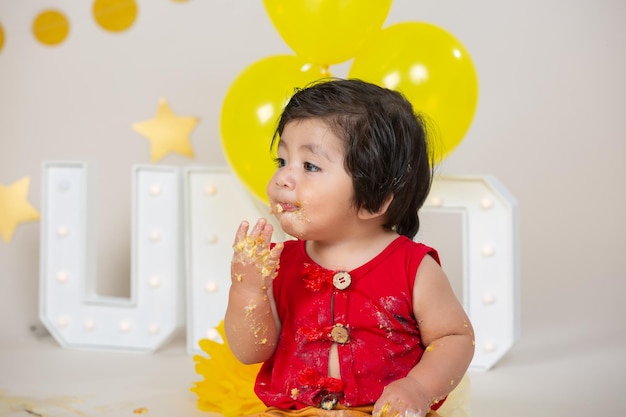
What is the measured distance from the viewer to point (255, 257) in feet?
4.71

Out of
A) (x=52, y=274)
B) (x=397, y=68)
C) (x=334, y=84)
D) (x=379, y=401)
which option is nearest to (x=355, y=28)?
(x=397, y=68)

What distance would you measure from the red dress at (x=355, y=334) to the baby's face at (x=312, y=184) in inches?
4.0

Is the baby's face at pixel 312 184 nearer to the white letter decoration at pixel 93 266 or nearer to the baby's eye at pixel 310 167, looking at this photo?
the baby's eye at pixel 310 167

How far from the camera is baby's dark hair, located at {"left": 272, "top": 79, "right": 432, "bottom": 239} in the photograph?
1465 millimetres

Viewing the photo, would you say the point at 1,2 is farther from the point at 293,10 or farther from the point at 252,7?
the point at 293,10

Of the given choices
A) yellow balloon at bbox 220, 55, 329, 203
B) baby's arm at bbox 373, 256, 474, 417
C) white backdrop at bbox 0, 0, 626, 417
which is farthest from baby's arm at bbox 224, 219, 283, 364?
white backdrop at bbox 0, 0, 626, 417

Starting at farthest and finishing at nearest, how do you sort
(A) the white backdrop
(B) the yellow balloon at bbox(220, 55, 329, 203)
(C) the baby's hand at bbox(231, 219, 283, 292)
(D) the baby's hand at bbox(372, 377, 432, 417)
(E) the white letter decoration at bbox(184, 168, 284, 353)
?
(A) the white backdrop < (E) the white letter decoration at bbox(184, 168, 284, 353) < (B) the yellow balloon at bbox(220, 55, 329, 203) < (C) the baby's hand at bbox(231, 219, 283, 292) < (D) the baby's hand at bbox(372, 377, 432, 417)

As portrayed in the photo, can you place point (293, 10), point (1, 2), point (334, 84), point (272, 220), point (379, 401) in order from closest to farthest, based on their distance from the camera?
point (379, 401)
point (334, 84)
point (293, 10)
point (272, 220)
point (1, 2)

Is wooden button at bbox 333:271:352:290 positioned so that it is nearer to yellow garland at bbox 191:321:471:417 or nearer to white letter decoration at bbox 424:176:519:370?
yellow garland at bbox 191:321:471:417

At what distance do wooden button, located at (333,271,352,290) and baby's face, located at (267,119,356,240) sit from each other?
3.3 inches

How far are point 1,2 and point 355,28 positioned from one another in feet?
5.06

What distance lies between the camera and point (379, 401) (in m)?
1.34

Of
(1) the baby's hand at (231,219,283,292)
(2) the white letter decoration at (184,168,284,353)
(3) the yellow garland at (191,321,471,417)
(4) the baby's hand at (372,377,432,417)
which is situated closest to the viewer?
(4) the baby's hand at (372,377,432,417)

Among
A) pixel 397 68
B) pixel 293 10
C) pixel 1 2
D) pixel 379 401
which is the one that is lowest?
pixel 379 401
